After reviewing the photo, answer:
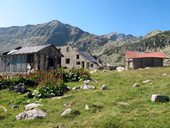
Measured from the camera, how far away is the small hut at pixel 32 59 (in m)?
53.6

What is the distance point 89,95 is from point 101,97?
1184mm

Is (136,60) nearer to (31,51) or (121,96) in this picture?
(31,51)

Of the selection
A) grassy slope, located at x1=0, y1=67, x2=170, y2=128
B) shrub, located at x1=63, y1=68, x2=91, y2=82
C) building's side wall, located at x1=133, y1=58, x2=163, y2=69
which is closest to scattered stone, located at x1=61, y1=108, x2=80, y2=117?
grassy slope, located at x1=0, y1=67, x2=170, y2=128

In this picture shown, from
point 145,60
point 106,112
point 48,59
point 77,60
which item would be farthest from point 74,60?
point 106,112

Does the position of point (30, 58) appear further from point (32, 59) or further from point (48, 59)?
point (48, 59)

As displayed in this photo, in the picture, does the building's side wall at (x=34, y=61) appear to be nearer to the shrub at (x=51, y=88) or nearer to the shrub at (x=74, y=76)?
the shrub at (x=74, y=76)

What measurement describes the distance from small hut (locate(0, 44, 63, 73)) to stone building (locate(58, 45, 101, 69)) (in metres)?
32.3

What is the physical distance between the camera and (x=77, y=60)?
9275 centimetres

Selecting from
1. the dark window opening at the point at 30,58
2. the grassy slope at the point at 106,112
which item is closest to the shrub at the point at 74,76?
the grassy slope at the point at 106,112

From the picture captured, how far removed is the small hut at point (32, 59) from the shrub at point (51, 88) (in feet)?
96.7

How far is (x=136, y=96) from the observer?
63.6 ft

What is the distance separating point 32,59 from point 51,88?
3159 centimetres

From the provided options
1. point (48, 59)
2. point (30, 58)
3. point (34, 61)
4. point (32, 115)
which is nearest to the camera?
point (32, 115)

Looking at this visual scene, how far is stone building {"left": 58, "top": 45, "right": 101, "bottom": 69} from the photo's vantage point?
90.1 meters
